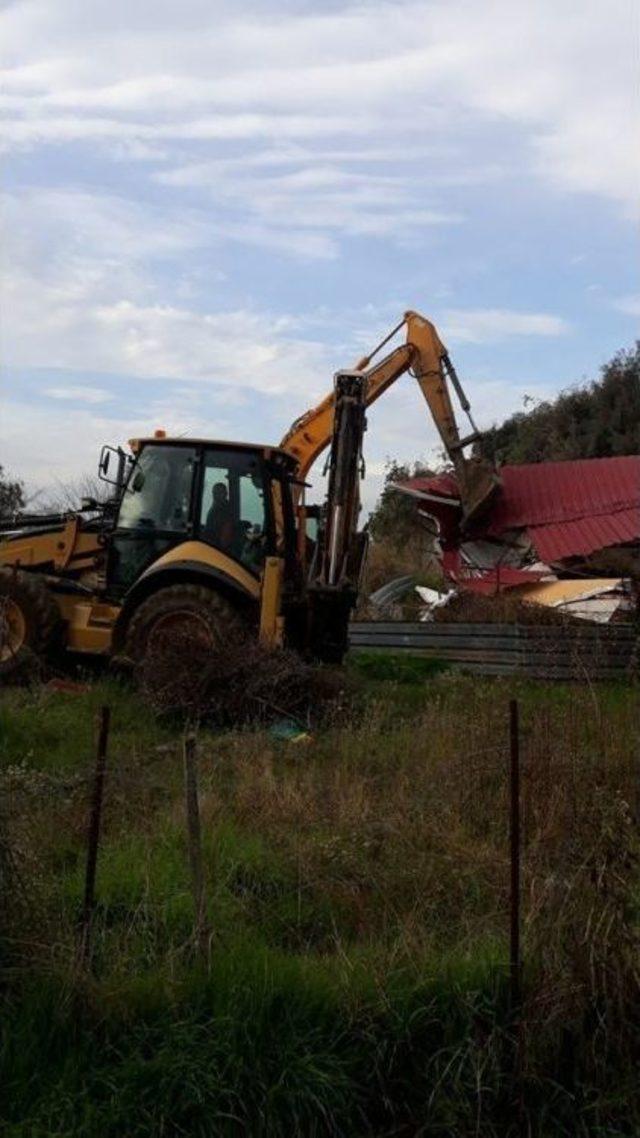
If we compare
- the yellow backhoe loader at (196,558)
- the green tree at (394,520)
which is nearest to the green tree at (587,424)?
the green tree at (394,520)

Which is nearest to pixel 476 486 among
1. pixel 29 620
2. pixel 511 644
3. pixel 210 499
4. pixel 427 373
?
pixel 427 373

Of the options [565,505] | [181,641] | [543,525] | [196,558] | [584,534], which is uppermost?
[565,505]

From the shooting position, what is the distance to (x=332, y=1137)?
4.24 meters

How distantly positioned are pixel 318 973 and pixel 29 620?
7984 mm

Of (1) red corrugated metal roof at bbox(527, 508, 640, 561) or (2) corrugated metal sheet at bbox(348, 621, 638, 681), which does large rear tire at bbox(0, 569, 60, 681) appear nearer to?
(2) corrugated metal sheet at bbox(348, 621, 638, 681)

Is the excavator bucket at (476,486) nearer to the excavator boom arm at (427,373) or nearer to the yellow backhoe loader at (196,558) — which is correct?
the excavator boom arm at (427,373)

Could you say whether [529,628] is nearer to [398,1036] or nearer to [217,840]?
[217,840]

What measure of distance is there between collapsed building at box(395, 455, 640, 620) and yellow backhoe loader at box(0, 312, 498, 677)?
668 centimetres

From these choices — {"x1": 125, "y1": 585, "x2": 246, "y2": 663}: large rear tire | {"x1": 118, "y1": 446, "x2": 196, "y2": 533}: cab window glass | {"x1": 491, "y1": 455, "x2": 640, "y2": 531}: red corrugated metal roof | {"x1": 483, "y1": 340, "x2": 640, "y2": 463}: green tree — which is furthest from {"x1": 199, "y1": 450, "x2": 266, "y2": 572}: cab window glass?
{"x1": 483, "y1": 340, "x2": 640, "y2": 463}: green tree

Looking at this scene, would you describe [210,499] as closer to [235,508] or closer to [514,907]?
[235,508]

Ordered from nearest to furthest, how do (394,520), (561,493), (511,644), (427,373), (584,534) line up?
(511,644) → (427,373) → (584,534) → (561,493) → (394,520)

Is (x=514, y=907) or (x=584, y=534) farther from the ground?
(x=584, y=534)

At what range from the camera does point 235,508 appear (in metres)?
12.0

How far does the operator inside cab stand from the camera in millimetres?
11922
